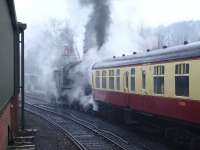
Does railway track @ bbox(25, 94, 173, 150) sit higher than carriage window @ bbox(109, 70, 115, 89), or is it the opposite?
carriage window @ bbox(109, 70, 115, 89)

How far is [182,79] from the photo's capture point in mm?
11617

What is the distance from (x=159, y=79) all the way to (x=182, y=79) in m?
1.65

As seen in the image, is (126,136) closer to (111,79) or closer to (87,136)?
(87,136)

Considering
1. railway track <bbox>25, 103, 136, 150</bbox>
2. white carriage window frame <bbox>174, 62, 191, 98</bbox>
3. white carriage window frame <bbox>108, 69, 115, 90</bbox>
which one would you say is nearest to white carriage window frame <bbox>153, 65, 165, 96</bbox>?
white carriage window frame <bbox>174, 62, 191, 98</bbox>

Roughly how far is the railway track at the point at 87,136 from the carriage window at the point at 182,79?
2413 mm

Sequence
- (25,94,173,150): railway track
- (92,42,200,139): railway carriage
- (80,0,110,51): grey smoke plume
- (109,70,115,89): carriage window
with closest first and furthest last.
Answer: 1. (92,42,200,139): railway carriage
2. (25,94,173,150): railway track
3. (109,70,115,89): carriage window
4. (80,0,110,51): grey smoke plume

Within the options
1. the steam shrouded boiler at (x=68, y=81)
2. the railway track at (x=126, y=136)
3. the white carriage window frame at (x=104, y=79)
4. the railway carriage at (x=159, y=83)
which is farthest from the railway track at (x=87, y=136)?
the steam shrouded boiler at (x=68, y=81)

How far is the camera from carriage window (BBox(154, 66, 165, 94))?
510 inches

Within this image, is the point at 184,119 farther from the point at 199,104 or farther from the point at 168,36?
the point at 168,36

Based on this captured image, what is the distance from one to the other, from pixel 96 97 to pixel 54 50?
32.5 meters

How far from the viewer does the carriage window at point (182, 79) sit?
11.4m

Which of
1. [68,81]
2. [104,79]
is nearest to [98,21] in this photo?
[68,81]

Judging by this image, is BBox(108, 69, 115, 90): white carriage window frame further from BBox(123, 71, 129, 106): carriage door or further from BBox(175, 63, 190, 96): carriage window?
BBox(175, 63, 190, 96): carriage window

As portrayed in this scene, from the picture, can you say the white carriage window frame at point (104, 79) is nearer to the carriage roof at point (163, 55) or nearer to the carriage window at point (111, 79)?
the carriage window at point (111, 79)
